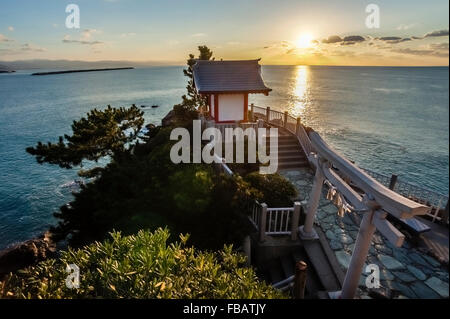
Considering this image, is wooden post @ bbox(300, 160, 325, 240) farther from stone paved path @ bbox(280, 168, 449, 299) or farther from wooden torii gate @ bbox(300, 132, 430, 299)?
stone paved path @ bbox(280, 168, 449, 299)

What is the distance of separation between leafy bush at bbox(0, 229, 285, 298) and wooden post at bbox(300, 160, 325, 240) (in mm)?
3446

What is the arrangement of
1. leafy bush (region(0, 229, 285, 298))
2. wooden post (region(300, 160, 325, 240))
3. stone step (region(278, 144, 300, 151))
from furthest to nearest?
stone step (region(278, 144, 300, 151)) < wooden post (region(300, 160, 325, 240)) < leafy bush (region(0, 229, 285, 298))

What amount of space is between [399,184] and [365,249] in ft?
25.3

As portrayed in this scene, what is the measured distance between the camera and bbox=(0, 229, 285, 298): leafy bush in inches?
179

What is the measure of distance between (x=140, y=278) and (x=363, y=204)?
4.65 meters

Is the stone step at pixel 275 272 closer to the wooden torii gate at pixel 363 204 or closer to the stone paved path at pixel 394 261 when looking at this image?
the stone paved path at pixel 394 261

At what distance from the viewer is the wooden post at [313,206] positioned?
7.18 meters

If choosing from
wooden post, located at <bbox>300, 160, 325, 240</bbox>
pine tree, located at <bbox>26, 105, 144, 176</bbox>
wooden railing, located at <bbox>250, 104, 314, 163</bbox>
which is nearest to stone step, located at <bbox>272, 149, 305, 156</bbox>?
wooden railing, located at <bbox>250, 104, 314, 163</bbox>

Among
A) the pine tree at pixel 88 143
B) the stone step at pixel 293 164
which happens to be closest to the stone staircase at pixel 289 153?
the stone step at pixel 293 164

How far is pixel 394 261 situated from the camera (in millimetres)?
7270

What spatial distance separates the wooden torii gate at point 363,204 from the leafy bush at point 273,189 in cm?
197

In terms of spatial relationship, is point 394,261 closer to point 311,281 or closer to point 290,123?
point 311,281

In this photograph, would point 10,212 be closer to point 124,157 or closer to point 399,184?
point 124,157
